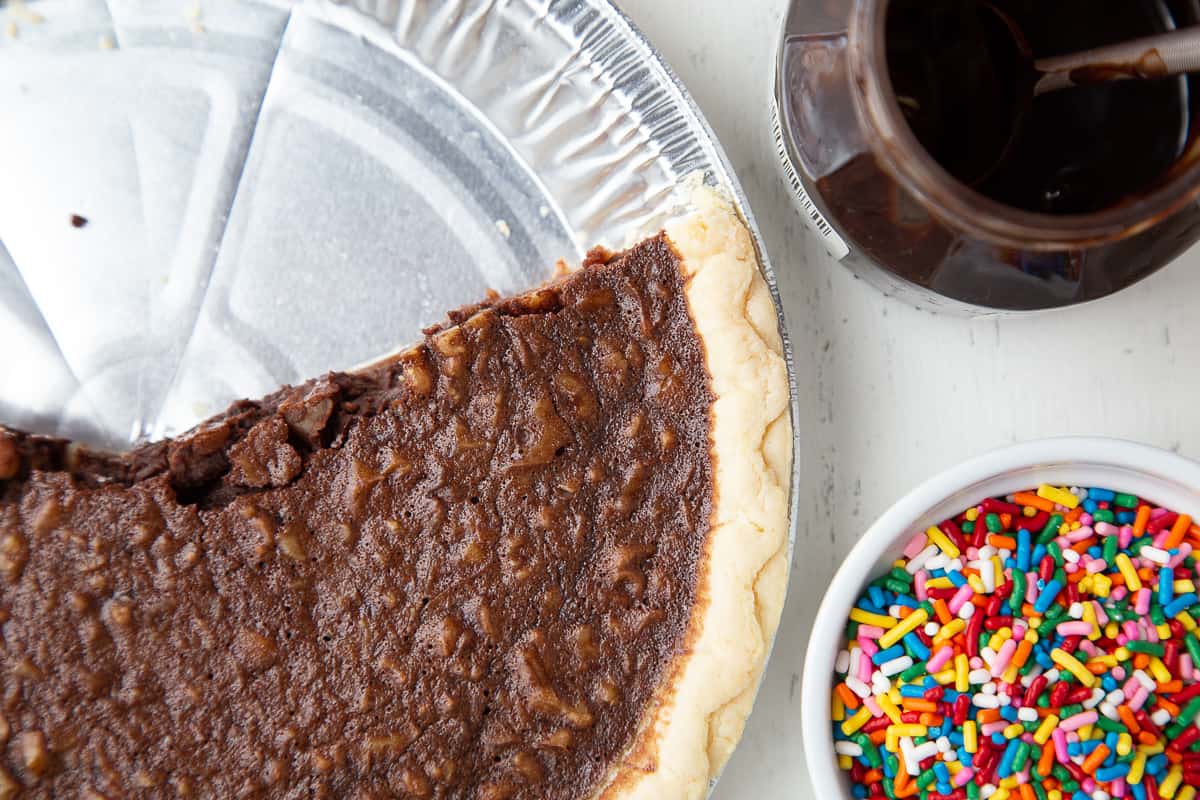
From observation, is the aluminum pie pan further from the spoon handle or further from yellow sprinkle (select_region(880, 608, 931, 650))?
yellow sprinkle (select_region(880, 608, 931, 650))

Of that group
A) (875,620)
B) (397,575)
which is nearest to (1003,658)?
(875,620)

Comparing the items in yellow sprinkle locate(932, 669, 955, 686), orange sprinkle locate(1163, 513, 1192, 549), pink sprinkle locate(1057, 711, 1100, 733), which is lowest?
pink sprinkle locate(1057, 711, 1100, 733)

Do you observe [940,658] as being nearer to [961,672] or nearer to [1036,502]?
[961,672]

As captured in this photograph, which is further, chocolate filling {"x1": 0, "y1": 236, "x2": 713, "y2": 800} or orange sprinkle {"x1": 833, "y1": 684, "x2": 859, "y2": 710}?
orange sprinkle {"x1": 833, "y1": 684, "x2": 859, "y2": 710}

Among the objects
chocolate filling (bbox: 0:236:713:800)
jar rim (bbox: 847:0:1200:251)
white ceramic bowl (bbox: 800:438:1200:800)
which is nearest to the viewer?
jar rim (bbox: 847:0:1200:251)

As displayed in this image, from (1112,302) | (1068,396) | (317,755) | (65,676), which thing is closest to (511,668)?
(317,755)

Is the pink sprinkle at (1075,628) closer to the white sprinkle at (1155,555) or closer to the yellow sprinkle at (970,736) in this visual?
the white sprinkle at (1155,555)

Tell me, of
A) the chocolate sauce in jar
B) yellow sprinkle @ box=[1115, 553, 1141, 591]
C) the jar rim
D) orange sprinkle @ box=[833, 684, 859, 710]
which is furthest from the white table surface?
the jar rim
